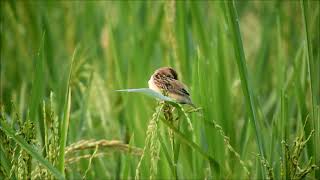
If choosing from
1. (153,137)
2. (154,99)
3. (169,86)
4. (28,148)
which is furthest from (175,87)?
(154,99)

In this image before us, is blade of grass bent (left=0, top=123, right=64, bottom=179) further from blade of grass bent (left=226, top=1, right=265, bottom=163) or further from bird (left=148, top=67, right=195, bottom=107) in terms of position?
blade of grass bent (left=226, top=1, right=265, bottom=163)

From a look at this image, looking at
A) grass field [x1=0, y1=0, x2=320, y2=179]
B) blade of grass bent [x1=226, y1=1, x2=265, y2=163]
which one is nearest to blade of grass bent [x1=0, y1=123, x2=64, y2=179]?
grass field [x1=0, y1=0, x2=320, y2=179]

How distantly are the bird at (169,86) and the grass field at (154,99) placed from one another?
0.04m

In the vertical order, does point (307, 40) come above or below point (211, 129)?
above

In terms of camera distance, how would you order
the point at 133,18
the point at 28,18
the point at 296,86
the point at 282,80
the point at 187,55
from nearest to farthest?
the point at 296,86 < the point at 282,80 < the point at 187,55 < the point at 133,18 < the point at 28,18

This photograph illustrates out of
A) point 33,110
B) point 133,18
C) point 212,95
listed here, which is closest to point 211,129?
point 212,95

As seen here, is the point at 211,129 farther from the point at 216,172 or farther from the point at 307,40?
→ the point at 307,40

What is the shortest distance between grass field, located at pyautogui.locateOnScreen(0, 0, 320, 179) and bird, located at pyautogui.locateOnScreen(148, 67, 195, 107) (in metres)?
0.04

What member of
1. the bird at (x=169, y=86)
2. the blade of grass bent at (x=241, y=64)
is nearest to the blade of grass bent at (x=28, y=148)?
the bird at (x=169, y=86)

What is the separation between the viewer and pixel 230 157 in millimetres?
2271

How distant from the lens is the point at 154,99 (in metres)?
2.65

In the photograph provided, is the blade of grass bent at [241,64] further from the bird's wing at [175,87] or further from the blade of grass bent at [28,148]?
the blade of grass bent at [28,148]

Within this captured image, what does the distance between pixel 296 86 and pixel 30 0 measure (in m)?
1.79

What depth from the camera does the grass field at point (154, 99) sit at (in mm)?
1749
